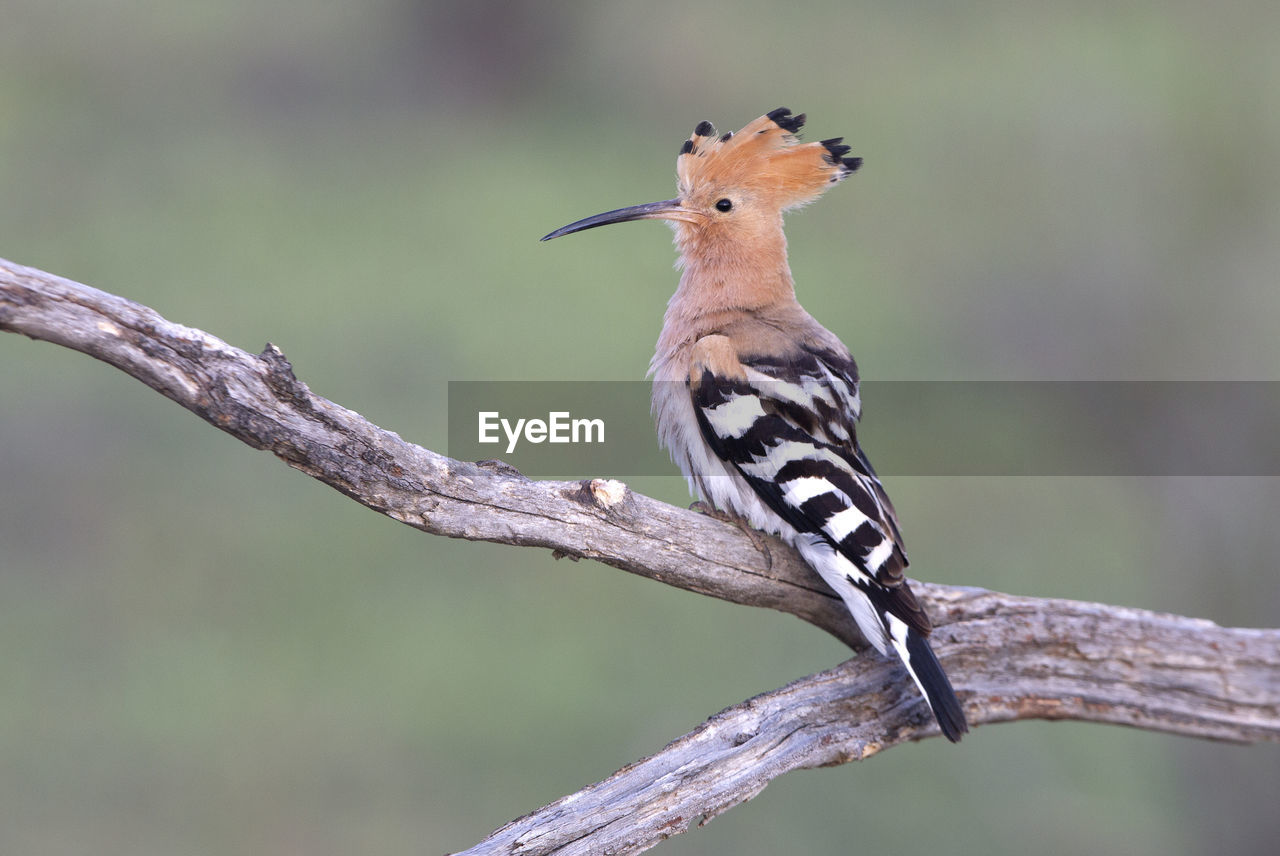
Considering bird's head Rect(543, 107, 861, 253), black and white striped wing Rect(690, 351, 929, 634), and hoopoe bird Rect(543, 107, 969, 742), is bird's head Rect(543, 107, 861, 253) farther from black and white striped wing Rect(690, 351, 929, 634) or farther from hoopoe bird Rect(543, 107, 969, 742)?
black and white striped wing Rect(690, 351, 929, 634)

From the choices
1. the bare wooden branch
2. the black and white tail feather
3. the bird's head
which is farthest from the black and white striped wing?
the bird's head

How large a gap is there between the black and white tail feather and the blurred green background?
978 millimetres

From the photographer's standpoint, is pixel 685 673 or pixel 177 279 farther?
pixel 177 279

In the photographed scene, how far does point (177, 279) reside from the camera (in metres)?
4.12

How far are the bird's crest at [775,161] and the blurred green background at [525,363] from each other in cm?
95

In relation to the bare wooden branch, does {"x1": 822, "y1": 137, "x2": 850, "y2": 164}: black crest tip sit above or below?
above

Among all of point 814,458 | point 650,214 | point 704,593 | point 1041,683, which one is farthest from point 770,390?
point 1041,683

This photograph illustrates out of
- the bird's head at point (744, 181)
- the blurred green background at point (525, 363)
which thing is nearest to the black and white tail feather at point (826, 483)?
the bird's head at point (744, 181)

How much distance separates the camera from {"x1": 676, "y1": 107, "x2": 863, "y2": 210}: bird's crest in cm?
175

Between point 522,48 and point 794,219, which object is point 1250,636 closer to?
point 794,219

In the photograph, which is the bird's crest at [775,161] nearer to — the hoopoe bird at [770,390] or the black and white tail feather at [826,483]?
the hoopoe bird at [770,390]

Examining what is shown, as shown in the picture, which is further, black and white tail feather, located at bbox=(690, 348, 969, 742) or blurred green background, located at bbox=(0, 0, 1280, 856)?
blurred green background, located at bbox=(0, 0, 1280, 856)

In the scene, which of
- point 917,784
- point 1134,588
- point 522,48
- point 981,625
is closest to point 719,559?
point 981,625

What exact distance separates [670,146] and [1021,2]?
1553 mm
